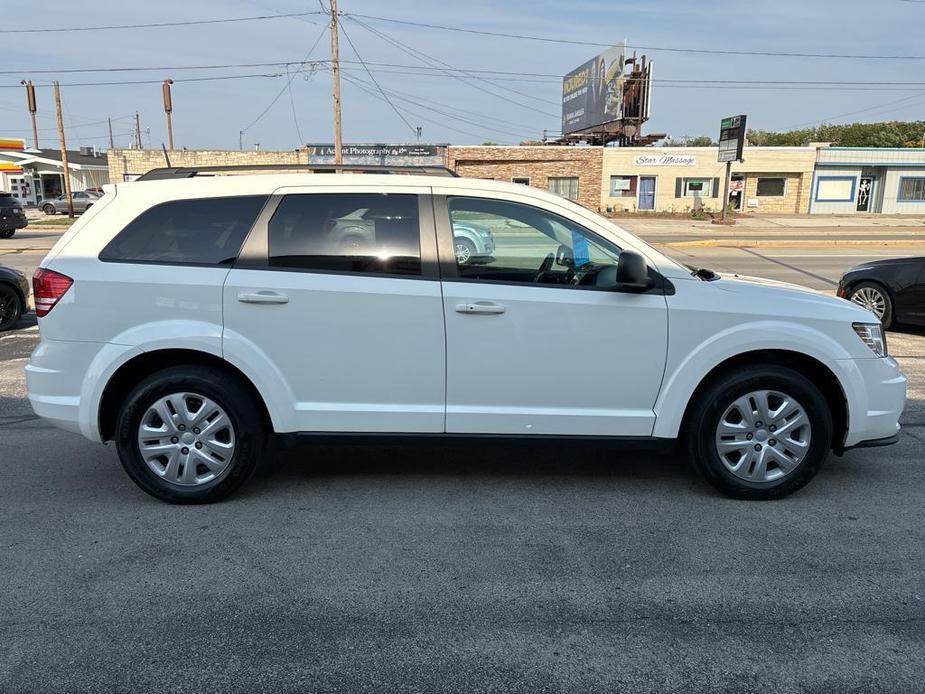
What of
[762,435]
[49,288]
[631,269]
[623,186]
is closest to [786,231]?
[623,186]

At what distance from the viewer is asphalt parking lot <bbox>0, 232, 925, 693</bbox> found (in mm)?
2863

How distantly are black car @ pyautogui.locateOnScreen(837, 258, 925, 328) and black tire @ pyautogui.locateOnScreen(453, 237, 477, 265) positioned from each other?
6.86m

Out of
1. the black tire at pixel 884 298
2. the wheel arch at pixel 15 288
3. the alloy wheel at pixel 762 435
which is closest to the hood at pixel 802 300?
the alloy wheel at pixel 762 435

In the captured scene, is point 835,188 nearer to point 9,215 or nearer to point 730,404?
point 9,215

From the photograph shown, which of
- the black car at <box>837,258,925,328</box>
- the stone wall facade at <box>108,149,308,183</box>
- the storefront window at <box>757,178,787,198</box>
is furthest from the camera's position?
the storefront window at <box>757,178,787,198</box>

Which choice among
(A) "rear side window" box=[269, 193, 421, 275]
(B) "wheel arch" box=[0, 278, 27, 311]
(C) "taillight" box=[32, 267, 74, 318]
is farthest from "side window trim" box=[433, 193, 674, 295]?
(B) "wheel arch" box=[0, 278, 27, 311]

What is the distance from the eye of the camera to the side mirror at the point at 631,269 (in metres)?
4.07

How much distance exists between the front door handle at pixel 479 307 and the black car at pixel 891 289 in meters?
6.88

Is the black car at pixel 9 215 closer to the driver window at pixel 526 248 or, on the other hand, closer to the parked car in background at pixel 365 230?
the parked car in background at pixel 365 230

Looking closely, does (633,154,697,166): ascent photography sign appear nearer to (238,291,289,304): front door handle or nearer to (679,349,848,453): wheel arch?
(679,349,848,453): wheel arch

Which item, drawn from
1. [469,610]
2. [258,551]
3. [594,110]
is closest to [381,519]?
[258,551]

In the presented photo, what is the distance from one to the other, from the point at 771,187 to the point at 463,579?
48.0 meters

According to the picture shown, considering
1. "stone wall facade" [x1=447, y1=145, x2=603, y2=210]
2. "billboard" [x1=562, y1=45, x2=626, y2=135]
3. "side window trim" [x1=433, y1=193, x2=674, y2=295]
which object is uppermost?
"billboard" [x1=562, y1=45, x2=626, y2=135]

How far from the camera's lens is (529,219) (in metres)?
4.44
